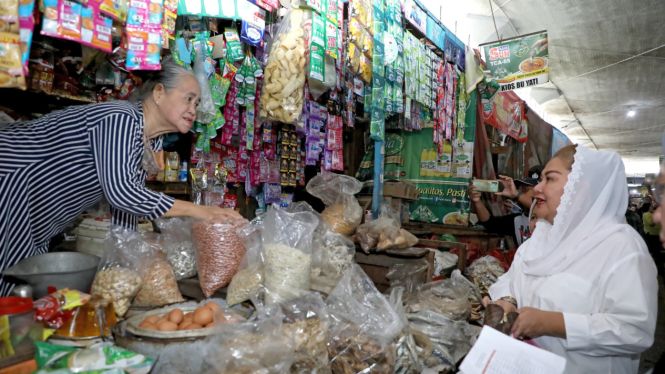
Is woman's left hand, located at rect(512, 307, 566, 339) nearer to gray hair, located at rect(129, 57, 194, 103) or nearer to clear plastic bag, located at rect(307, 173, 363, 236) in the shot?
clear plastic bag, located at rect(307, 173, 363, 236)

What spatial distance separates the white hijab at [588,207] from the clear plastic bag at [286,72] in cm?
162

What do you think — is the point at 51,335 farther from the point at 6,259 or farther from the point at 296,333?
the point at 296,333

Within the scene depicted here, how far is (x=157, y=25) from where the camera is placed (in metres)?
1.77

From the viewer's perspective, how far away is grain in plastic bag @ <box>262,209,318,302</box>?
5.44 feet

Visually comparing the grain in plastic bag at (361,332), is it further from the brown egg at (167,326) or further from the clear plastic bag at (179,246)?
the clear plastic bag at (179,246)

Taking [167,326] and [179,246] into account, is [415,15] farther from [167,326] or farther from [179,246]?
[167,326]

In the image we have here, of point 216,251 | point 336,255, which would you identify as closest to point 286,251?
point 216,251

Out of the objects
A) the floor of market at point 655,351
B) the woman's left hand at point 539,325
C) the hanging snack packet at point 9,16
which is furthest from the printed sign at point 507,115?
the hanging snack packet at point 9,16

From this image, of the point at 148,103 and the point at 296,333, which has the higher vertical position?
the point at 148,103

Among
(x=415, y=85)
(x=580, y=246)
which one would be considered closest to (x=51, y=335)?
(x=580, y=246)

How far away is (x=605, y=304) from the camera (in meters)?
1.46

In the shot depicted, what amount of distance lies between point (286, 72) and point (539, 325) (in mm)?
1926

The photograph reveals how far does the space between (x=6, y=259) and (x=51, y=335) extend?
48 cm

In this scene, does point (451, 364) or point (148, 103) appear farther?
point (148, 103)
